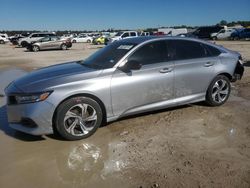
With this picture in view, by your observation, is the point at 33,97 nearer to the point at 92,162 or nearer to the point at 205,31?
the point at 92,162

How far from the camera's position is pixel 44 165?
4.28m

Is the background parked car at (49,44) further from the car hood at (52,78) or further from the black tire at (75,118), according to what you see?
the black tire at (75,118)

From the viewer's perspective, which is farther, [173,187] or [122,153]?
[122,153]

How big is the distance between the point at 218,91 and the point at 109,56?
8.23 ft

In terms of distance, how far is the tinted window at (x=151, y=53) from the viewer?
5781mm

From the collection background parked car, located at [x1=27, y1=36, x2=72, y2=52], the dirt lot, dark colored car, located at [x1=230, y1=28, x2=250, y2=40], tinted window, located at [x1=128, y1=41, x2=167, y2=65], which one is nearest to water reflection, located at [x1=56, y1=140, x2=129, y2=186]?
the dirt lot

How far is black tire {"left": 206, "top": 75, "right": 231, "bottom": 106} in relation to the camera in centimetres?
668

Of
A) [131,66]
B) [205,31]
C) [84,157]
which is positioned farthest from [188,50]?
[205,31]

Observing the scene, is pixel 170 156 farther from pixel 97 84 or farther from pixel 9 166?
pixel 9 166

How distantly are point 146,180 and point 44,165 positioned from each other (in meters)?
1.41

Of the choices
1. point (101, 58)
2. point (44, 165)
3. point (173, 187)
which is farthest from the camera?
point (101, 58)

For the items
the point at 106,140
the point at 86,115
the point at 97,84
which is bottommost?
the point at 106,140

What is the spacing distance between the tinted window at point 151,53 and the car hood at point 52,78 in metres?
0.86

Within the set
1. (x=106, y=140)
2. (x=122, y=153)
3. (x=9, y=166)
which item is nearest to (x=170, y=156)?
(x=122, y=153)
